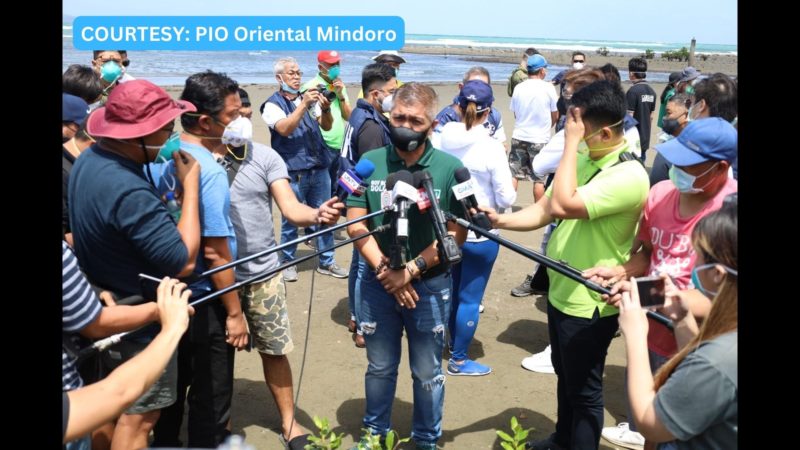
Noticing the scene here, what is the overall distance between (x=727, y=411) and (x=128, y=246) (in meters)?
2.34

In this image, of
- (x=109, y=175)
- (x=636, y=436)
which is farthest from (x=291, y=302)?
(x=109, y=175)

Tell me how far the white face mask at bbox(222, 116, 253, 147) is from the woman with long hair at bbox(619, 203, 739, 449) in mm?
A: 2279

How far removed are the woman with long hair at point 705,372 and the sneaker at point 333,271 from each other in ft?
16.9

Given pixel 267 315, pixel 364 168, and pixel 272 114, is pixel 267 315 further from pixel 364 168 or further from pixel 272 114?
pixel 272 114

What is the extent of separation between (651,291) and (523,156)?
7048 millimetres

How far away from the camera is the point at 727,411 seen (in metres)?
2.02

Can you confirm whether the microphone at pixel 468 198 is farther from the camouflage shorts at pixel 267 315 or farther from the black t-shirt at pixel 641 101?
the black t-shirt at pixel 641 101

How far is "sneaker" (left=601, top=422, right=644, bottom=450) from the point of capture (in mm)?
4391

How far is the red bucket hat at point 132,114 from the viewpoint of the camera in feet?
9.86

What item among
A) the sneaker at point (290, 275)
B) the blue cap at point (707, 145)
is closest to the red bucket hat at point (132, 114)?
the blue cap at point (707, 145)

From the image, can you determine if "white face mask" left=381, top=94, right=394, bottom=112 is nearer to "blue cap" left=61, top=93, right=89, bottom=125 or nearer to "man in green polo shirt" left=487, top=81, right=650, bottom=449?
"man in green polo shirt" left=487, top=81, right=650, bottom=449

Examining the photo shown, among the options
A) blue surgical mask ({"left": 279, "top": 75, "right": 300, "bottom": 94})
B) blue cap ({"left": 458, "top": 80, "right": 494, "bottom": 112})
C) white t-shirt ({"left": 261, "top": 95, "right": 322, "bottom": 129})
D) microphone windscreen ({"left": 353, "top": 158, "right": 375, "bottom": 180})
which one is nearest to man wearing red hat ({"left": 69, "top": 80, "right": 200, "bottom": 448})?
microphone windscreen ({"left": 353, "top": 158, "right": 375, "bottom": 180})

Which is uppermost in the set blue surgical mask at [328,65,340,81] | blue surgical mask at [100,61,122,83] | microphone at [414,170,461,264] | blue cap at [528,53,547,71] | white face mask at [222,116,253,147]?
blue cap at [528,53,547,71]
